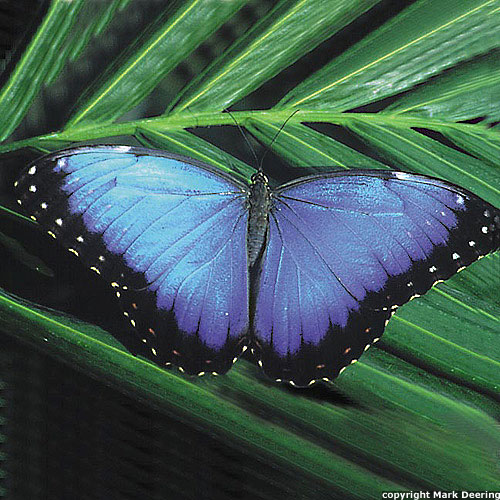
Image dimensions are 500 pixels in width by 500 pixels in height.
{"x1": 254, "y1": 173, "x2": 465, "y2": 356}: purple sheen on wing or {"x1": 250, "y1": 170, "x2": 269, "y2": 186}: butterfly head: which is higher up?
{"x1": 250, "y1": 170, "x2": 269, "y2": 186}: butterfly head

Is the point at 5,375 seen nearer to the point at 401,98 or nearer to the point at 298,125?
the point at 298,125

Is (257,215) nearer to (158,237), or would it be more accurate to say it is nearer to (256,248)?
(256,248)

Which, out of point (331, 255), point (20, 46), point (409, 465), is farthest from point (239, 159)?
point (409, 465)

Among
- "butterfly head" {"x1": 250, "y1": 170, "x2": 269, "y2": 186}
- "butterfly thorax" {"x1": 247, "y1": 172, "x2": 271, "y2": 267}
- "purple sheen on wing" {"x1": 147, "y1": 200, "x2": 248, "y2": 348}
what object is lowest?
"purple sheen on wing" {"x1": 147, "y1": 200, "x2": 248, "y2": 348}

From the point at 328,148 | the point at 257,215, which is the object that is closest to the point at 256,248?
the point at 257,215

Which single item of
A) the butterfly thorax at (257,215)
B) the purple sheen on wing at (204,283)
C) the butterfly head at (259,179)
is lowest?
the purple sheen on wing at (204,283)

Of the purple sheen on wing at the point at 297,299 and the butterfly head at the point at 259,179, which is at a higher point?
the butterfly head at the point at 259,179

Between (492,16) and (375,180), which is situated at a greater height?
(492,16)
